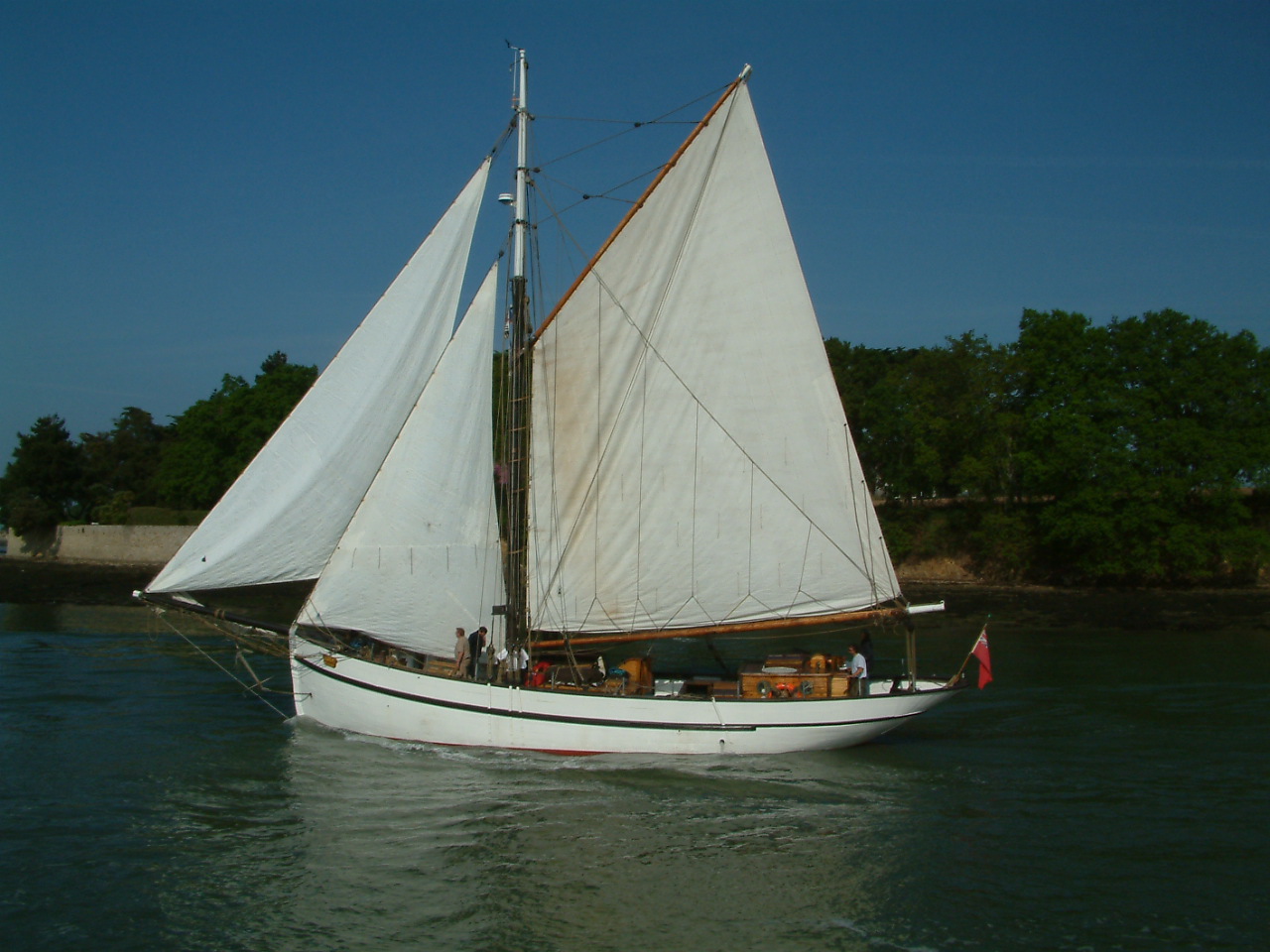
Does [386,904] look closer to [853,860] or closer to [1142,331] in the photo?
[853,860]

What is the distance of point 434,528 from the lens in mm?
21312

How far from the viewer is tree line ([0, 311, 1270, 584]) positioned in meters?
52.9

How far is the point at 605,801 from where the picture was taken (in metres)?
17.8

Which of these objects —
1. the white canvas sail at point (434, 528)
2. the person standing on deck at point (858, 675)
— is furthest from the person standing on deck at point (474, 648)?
the person standing on deck at point (858, 675)

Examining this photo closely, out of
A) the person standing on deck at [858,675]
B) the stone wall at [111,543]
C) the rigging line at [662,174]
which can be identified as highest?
the rigging line at [662,174]

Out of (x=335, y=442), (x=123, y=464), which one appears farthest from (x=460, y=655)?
(x=123, y=464)

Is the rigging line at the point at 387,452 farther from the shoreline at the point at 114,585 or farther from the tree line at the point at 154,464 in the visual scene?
the tree line at the point at 154,464

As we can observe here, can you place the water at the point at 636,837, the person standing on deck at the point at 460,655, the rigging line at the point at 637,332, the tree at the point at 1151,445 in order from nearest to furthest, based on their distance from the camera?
1. the water at the point at 636,837
2. the person standing on deck at the point at 460,655
3. the rigging line at the point at 637,332
4. the tree at the point at 1151,445

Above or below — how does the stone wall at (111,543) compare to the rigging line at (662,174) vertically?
below

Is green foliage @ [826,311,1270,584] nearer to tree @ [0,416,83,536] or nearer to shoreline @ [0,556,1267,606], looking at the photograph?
shoreline @ [0,556,1267,606]

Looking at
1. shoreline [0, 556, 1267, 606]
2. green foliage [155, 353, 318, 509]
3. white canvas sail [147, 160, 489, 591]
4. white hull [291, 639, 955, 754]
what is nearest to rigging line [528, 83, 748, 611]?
white canvas sail [147, 160, 489, 591]

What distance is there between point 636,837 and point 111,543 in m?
77.0

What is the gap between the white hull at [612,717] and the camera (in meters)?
20.0

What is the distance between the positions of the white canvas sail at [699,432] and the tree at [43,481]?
82.7 meters
